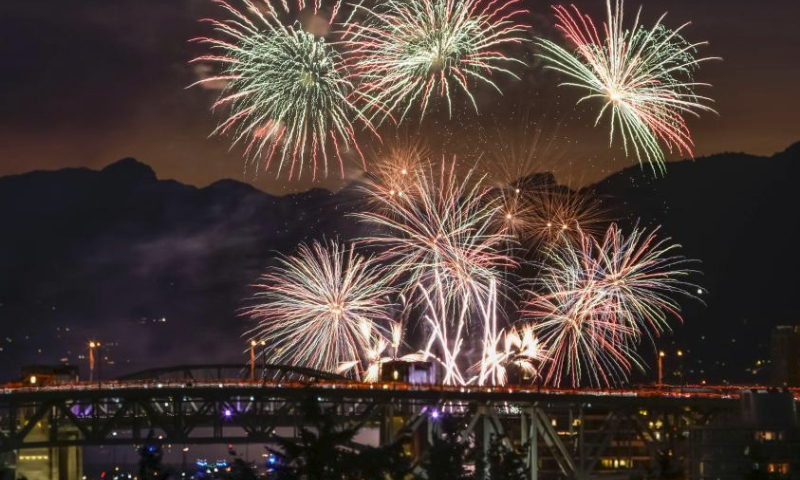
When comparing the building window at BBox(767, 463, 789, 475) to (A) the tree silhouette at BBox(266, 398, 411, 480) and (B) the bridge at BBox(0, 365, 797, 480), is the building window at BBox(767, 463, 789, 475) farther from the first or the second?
(A) the tree silhouette at BBox(266, 398, 411, 480)

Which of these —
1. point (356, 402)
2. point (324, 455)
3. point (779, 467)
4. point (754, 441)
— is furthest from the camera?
point (356, 402)

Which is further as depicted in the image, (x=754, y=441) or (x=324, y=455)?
(x=754, y=441)

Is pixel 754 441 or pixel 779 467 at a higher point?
pixel 754 441

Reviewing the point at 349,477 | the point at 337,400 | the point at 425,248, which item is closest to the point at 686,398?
the point at 337,400

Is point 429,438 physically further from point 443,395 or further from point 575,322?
point 575,322

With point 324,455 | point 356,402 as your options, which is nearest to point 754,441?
point 356,402

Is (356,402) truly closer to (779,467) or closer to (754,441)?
(754,441)

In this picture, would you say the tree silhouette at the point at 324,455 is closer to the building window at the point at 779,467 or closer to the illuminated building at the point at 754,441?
the illuminated building at the point at 754,441

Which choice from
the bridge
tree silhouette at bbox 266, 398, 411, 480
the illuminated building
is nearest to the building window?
the illuminated building

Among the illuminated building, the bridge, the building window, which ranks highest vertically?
the bridge

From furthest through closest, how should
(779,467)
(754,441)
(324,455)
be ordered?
(754,441) < (779,467) < (324,455)

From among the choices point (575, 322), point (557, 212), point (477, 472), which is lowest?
point (477, 472)
